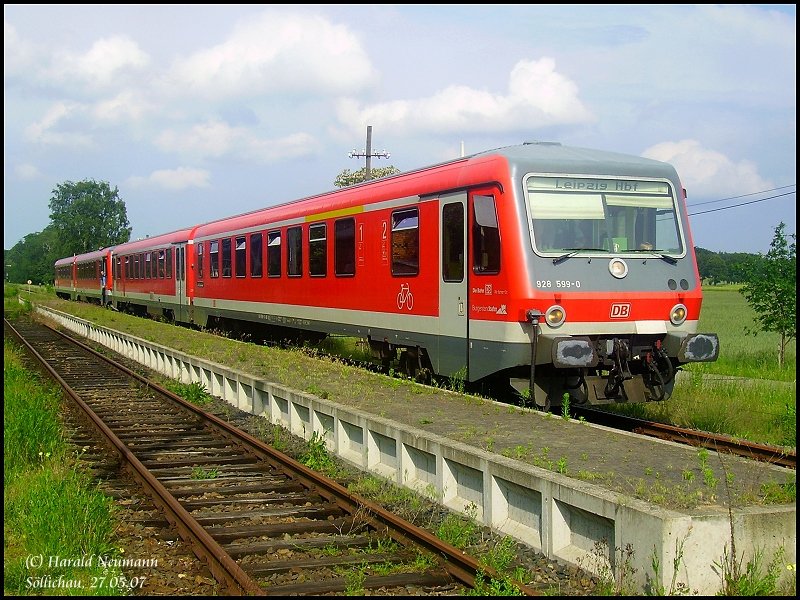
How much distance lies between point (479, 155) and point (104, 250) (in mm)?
35543

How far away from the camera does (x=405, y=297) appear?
12836mm

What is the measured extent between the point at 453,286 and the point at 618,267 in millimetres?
2088

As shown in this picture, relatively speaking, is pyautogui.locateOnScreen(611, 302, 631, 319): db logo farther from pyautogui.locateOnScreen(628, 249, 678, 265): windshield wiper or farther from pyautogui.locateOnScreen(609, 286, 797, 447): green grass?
pyautogui.locateOnScreen(609, 286, 797, 447): green grass

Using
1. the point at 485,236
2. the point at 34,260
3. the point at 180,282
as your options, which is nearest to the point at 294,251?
the point at 485,236

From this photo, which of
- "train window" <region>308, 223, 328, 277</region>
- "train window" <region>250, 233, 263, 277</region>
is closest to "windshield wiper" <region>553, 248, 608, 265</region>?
"train window" <region>308, 223, 328, 277</region>

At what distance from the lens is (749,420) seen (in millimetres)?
11312

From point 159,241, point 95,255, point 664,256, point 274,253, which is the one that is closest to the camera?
point 664,256

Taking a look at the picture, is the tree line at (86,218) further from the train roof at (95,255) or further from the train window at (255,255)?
the train window at (255,255)

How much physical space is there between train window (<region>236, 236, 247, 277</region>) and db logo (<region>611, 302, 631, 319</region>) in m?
12.3

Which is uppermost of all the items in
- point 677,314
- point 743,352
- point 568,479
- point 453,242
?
point 453,242

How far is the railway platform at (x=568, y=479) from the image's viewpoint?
5289 millimetres

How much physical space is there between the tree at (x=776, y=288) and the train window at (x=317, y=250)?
8.39m

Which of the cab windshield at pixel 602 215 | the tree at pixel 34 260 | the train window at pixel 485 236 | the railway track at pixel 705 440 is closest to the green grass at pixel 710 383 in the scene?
the railway track at pixel 705 440

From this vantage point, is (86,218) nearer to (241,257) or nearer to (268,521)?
(241,257)
